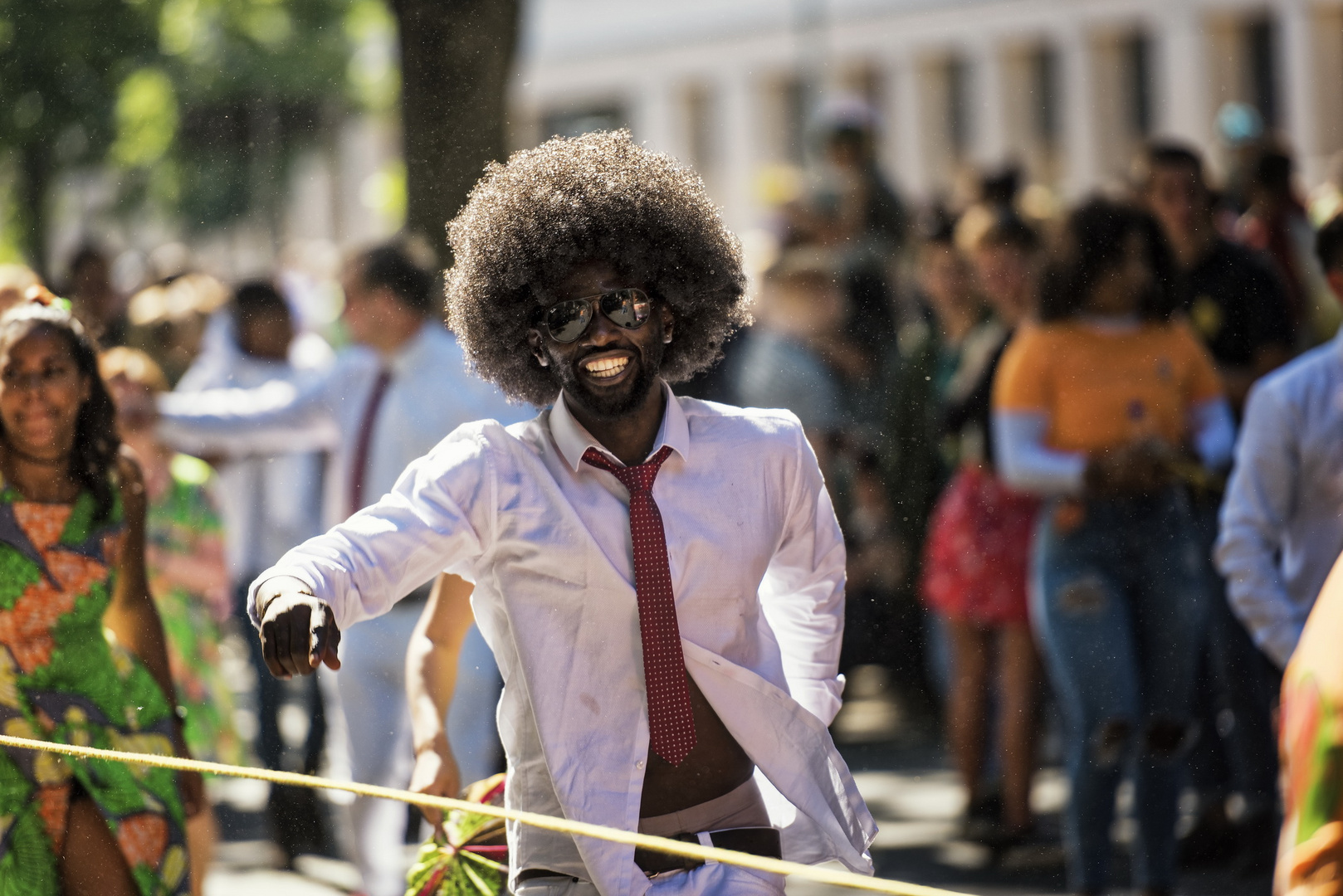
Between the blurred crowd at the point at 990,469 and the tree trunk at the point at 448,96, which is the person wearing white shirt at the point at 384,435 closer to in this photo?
the blurred crowd at the point at 990,469

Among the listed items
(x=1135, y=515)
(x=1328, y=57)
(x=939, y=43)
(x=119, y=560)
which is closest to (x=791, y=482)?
(x=119, y=560)

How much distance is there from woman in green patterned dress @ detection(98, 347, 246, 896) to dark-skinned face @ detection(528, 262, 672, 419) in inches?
123

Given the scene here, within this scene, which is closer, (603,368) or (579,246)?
(603,368)

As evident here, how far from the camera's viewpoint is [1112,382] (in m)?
5.41

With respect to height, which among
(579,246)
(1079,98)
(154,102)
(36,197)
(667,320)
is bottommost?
(667,320)

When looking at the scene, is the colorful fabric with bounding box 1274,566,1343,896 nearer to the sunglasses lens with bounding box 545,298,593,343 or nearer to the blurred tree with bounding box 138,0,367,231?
the sunglasses lens with bounding box 545,298,593,343

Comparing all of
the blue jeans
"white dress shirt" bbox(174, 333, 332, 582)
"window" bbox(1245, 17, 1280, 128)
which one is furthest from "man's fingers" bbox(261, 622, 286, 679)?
"window" bbox(1245, 17, 1280, 128)

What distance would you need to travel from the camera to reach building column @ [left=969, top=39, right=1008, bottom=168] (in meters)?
30.4

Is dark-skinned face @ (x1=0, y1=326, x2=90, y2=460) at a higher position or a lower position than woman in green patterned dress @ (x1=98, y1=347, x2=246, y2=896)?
higher

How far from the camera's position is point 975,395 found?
6320 mm

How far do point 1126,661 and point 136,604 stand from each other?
2749 millimetres

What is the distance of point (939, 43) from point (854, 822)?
3071cm

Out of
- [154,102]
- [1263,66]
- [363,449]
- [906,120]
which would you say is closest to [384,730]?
[363,449]

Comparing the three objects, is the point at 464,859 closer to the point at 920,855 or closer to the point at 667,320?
the point at 667,320
